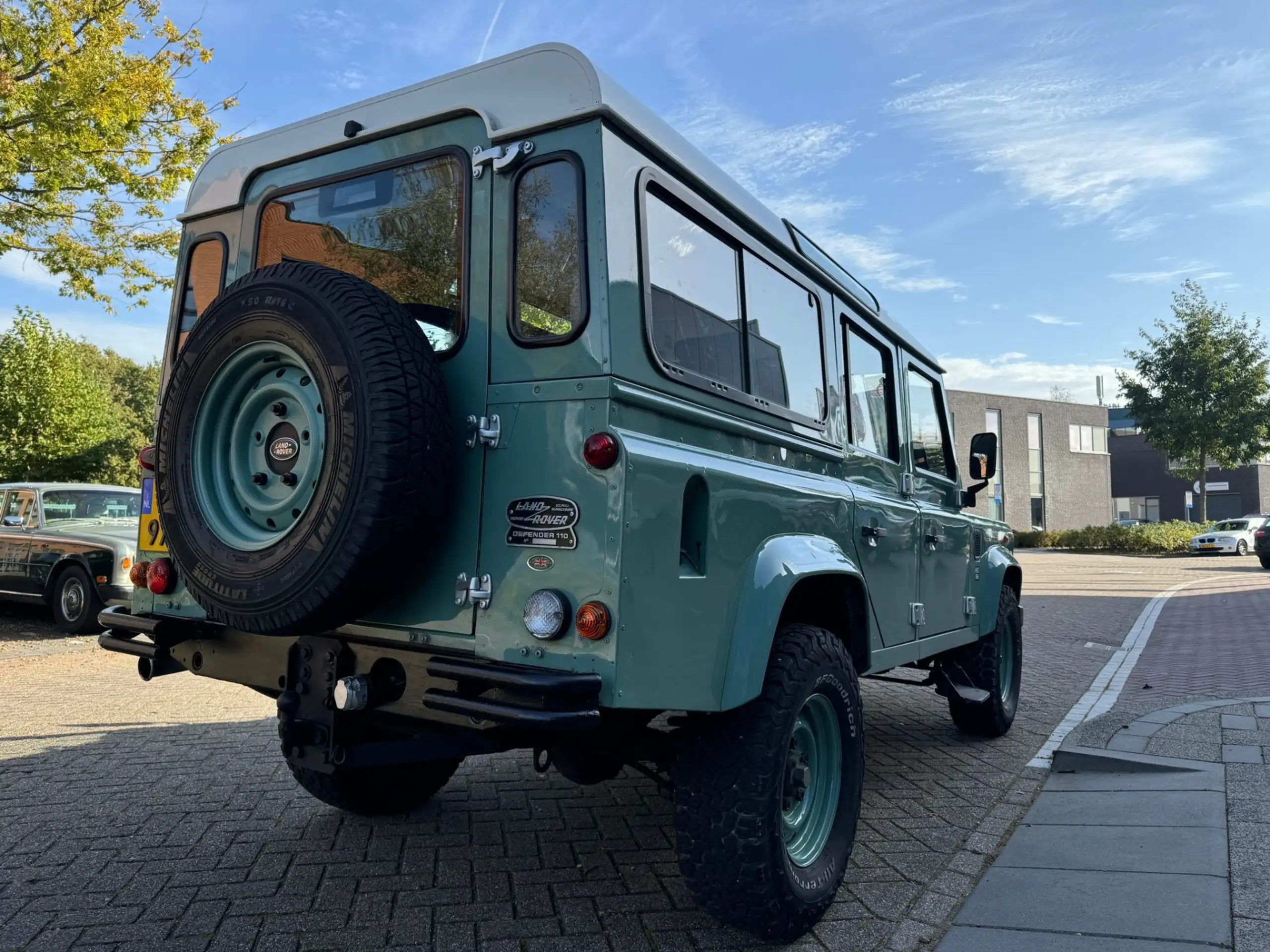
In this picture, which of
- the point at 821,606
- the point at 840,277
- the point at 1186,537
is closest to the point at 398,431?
the point at 821,606

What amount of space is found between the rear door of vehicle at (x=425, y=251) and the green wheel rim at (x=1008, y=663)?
4.44 metres

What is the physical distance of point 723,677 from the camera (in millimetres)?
2791

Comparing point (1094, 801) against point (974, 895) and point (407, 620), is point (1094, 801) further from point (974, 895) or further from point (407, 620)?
point (407, 620)

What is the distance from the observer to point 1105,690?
791 centimetres

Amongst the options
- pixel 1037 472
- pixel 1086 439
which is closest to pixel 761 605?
pixel 1037 472

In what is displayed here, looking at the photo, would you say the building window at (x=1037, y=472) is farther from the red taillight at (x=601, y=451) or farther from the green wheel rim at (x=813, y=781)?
the red taillight at (x=601, y=451)

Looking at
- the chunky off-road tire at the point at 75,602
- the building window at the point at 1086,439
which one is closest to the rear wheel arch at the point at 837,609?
the chunky off-road tire at the point at 75,602

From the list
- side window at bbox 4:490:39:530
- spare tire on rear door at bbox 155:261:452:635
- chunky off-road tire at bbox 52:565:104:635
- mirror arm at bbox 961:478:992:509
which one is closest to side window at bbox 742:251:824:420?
spare tire on rear door at bbox 155:261:452:635

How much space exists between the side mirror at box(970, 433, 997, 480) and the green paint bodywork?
10.1ft

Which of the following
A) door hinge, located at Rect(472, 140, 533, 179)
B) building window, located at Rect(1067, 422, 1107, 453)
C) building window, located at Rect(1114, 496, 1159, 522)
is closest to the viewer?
door hinge, located at Rect(472, 140, 533, 179)

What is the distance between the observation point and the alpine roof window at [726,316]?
2998 millimetres

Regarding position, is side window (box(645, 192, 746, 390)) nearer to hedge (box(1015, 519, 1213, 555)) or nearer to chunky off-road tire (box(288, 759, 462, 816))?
chunky off-road tire (box(288, 759, 462, 816))

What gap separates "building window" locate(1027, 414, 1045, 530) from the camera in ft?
168

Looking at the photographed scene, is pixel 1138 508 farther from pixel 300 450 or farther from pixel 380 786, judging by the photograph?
pixel 300 450
